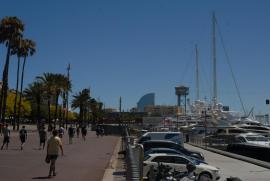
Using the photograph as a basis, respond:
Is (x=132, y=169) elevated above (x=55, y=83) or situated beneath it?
situated beneath

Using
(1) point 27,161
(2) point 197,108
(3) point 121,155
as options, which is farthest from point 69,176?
(2) point 197,108

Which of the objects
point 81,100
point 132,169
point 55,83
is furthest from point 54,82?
point 132,169

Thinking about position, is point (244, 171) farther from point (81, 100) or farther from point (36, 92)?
point (81, 100)

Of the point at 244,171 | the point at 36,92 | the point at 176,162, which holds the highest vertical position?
the point at 36,92

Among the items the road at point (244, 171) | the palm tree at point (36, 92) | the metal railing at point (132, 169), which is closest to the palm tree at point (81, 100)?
the palm tree at point (36, 92)

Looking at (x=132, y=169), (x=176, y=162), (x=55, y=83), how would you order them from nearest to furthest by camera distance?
1. (x=132, y=169)
2. (x=176, y=162)
3. (x=55, y=83)

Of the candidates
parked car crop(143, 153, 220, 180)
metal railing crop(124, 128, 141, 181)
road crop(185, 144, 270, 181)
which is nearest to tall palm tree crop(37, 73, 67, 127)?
road crop(185, 144, 270, 181)

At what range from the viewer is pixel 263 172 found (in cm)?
2605

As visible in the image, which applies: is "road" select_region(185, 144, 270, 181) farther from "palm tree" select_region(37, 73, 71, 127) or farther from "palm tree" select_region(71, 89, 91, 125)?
"palm tree" select_region(71, 89, 91, 125)

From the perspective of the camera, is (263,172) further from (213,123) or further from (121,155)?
(213,123)

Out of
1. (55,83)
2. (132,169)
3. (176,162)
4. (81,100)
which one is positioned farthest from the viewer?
(81,100)

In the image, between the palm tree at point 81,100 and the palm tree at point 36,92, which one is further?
the palm tree at point 81,100

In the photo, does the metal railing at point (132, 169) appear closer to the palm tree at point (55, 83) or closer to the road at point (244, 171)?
the road at point (244, 171)

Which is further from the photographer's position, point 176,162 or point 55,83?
point 55,83
